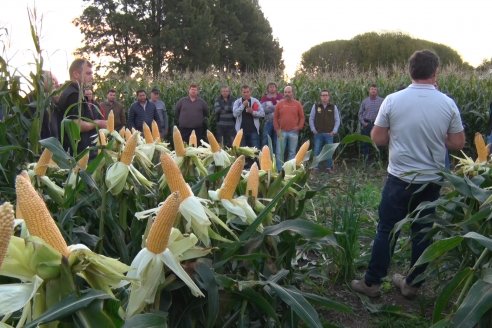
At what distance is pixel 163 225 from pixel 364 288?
2.51 meters

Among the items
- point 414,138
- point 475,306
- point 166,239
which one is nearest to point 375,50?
point 414,138

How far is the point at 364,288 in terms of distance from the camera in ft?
11.0

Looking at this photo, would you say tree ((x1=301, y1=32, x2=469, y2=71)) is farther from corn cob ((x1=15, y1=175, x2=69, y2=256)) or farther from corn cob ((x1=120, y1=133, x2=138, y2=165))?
corn cob ((x1=15, y1=175, x2=69, y2=256))

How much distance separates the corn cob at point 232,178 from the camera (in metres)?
1.67

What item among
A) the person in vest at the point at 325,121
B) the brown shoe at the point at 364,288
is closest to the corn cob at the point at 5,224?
the brown shoe at the point at 364,288

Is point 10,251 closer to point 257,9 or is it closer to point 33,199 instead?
point 33,199

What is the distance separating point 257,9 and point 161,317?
38.7 metres

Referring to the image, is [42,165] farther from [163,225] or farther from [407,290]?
[407,290]

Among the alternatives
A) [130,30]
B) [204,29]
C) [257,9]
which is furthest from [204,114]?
[257,9]

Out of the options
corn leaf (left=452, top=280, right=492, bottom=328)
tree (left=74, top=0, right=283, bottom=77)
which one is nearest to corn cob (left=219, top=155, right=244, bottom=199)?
corn leaf (left=452, top=280, right=492, bottom=328)

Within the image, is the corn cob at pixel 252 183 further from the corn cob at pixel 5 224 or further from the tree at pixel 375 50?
the tree at pixel 375 50

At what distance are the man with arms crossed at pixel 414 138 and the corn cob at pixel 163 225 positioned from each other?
87.0 inches

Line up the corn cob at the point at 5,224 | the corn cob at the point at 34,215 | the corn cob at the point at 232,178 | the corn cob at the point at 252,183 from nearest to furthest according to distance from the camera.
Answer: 1. the corn cob at the point at 5,224
2. the corn cob at the point at 34,215
3. the corn cob at the point at 232,178
4. the corn cob at the point at 252,183

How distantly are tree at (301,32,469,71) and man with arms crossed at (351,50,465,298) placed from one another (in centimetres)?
3022
